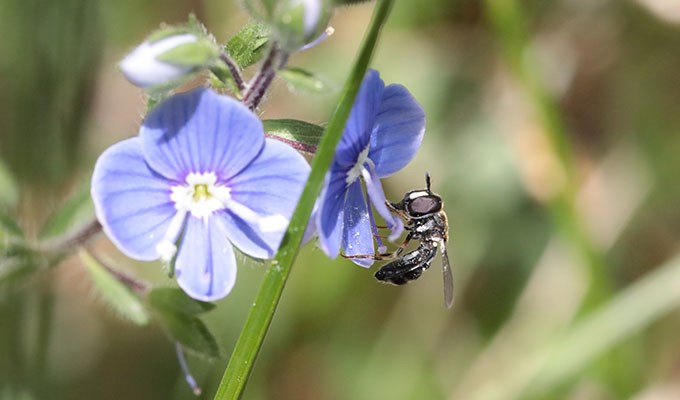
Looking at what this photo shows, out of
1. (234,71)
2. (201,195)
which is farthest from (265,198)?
(234,71)

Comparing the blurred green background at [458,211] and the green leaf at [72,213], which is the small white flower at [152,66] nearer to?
the green leaf at [72,213]

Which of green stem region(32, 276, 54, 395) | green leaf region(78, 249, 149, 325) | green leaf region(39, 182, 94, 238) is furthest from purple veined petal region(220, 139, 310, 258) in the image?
green stem region(32, 276, 54, 395)

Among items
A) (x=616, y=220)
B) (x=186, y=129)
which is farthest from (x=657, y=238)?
(x=186, y=129)

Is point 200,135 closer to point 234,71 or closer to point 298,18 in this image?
point 234,71

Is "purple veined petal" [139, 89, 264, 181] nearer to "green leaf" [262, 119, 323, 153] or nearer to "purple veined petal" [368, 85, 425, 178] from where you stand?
"green leaf" [262, 119, 323, 153]

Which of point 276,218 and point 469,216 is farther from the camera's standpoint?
point 469,216

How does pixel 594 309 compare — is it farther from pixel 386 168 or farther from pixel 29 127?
pixel 29 127
